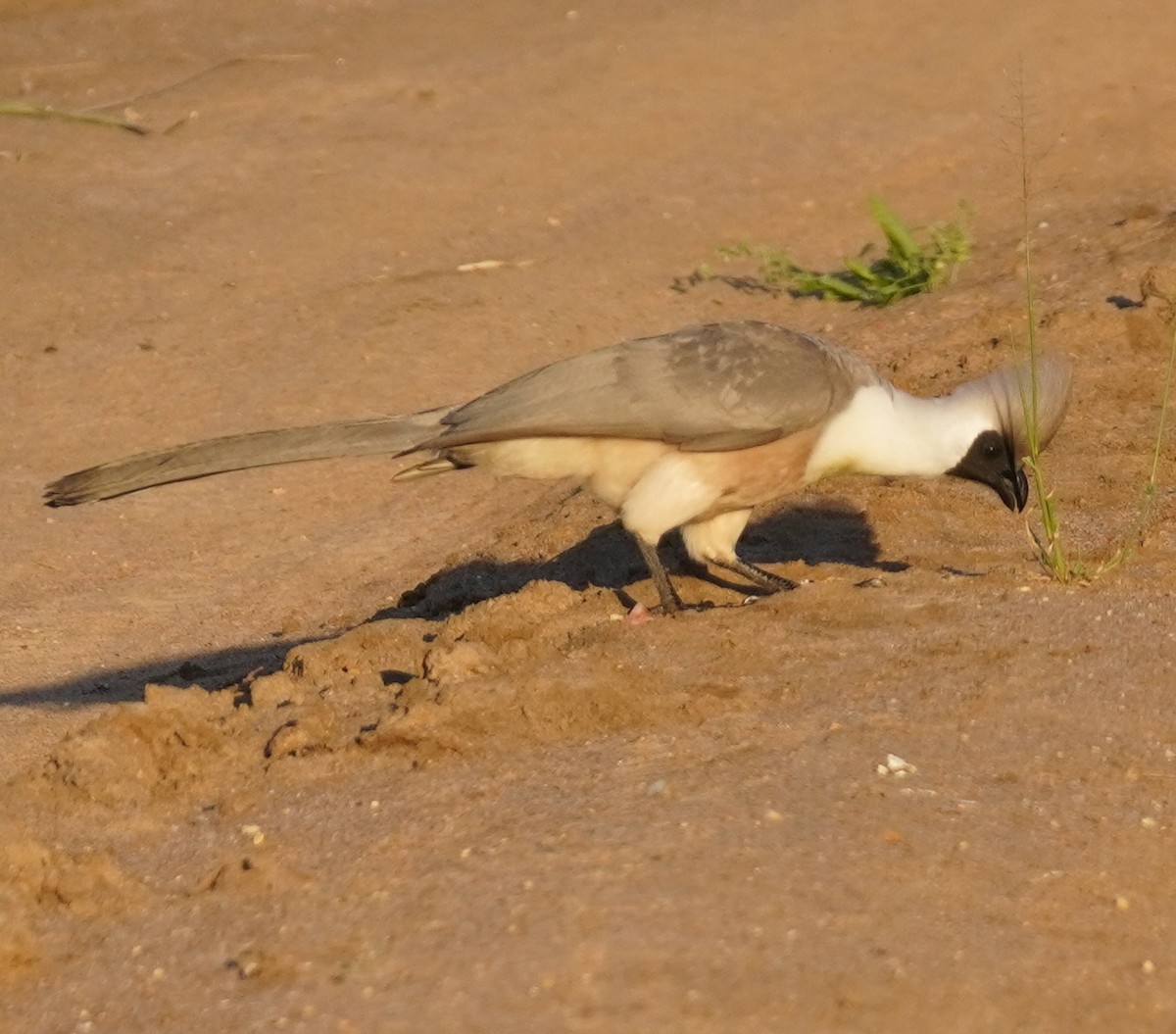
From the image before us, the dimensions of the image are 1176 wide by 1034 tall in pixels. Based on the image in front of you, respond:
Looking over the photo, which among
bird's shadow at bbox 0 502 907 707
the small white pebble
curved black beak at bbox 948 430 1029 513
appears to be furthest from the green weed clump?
the small white pebble

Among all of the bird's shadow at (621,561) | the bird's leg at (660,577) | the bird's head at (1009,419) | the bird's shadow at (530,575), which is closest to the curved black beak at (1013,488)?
the bird's head at (1009,419)

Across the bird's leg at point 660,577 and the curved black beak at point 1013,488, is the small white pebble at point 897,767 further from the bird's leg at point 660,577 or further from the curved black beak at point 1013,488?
the curved black beak at point 1013,488

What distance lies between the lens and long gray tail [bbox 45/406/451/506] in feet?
17.7

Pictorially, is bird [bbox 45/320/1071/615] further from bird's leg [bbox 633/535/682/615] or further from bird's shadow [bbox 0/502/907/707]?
bird's shadow [bbox 0/502/907/707]

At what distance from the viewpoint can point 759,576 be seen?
604cm

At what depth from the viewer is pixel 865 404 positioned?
5.86 metres

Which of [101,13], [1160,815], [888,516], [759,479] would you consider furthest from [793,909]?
[101,13]

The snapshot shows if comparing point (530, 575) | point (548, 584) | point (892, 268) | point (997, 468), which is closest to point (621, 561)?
point (530, 575)

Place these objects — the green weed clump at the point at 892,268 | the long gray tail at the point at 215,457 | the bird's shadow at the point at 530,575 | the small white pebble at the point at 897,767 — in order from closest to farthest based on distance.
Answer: the small white pebble at the point at 897,767 → the long gray tail at the point at 215,457 → the bird's shadow at the point at 530,575 → the green weed clump at the point at 892,268

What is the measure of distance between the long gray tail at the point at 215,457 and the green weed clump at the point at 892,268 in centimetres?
447

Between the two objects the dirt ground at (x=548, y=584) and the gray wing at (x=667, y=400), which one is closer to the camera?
the dirt ground at (x=548, y=584)

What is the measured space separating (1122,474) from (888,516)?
967 millimetres

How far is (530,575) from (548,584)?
3.38 ft

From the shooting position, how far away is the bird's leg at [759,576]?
6.00m
